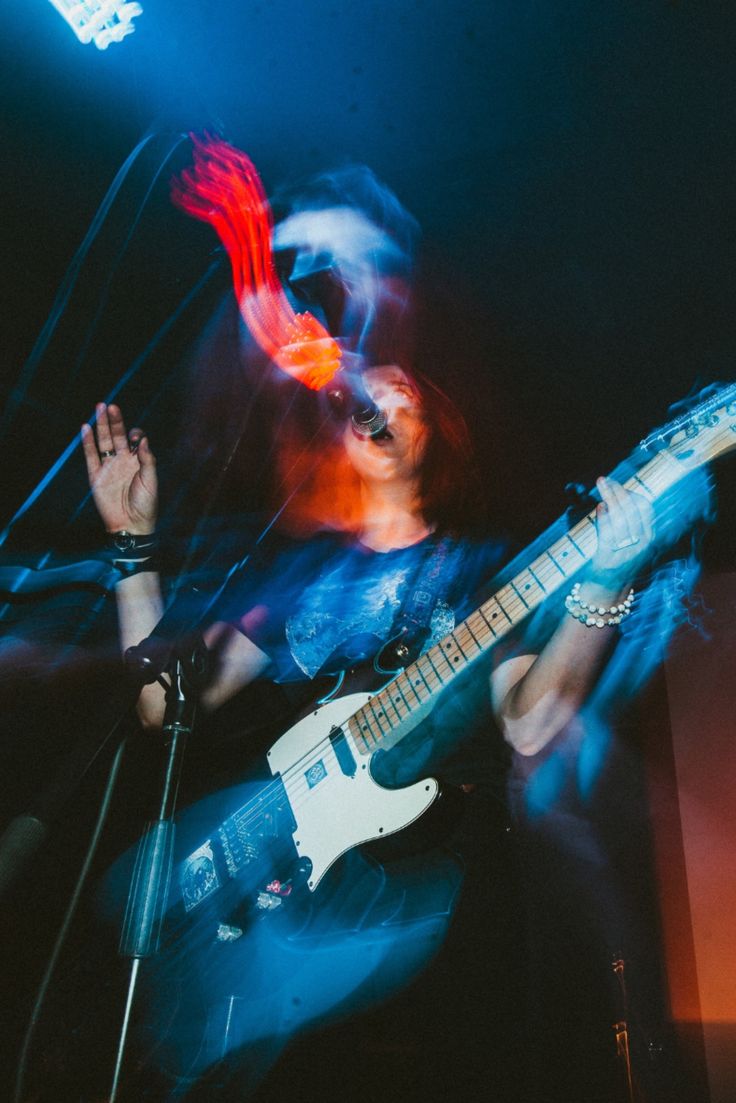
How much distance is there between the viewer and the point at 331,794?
129cm

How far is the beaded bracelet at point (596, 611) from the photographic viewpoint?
1.20m

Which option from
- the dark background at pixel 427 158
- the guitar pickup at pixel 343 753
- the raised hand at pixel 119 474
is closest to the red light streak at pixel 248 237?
the dark background at pixel 427 158

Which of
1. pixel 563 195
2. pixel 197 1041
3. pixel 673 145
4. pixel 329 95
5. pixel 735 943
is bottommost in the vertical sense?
pixel 735 943

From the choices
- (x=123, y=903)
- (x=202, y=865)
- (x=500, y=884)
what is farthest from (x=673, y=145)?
(x=123, y=903)

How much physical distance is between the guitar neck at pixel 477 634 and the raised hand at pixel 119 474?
0.59 m

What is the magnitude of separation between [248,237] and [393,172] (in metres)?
0.38

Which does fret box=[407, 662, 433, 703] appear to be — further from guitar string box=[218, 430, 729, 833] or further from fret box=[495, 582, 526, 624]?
fret box=[495, 582, 526, 624]

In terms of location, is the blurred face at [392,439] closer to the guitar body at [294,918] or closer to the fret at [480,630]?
the fret at [480,630]

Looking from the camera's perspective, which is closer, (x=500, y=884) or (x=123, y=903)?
(x=123, y=903)

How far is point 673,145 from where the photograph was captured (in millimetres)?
1496

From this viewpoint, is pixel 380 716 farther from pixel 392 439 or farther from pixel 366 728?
pixel 392 439

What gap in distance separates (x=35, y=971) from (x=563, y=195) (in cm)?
198

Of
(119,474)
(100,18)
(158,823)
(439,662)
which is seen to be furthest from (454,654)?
(100,18)

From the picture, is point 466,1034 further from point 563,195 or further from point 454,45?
point 454,45
